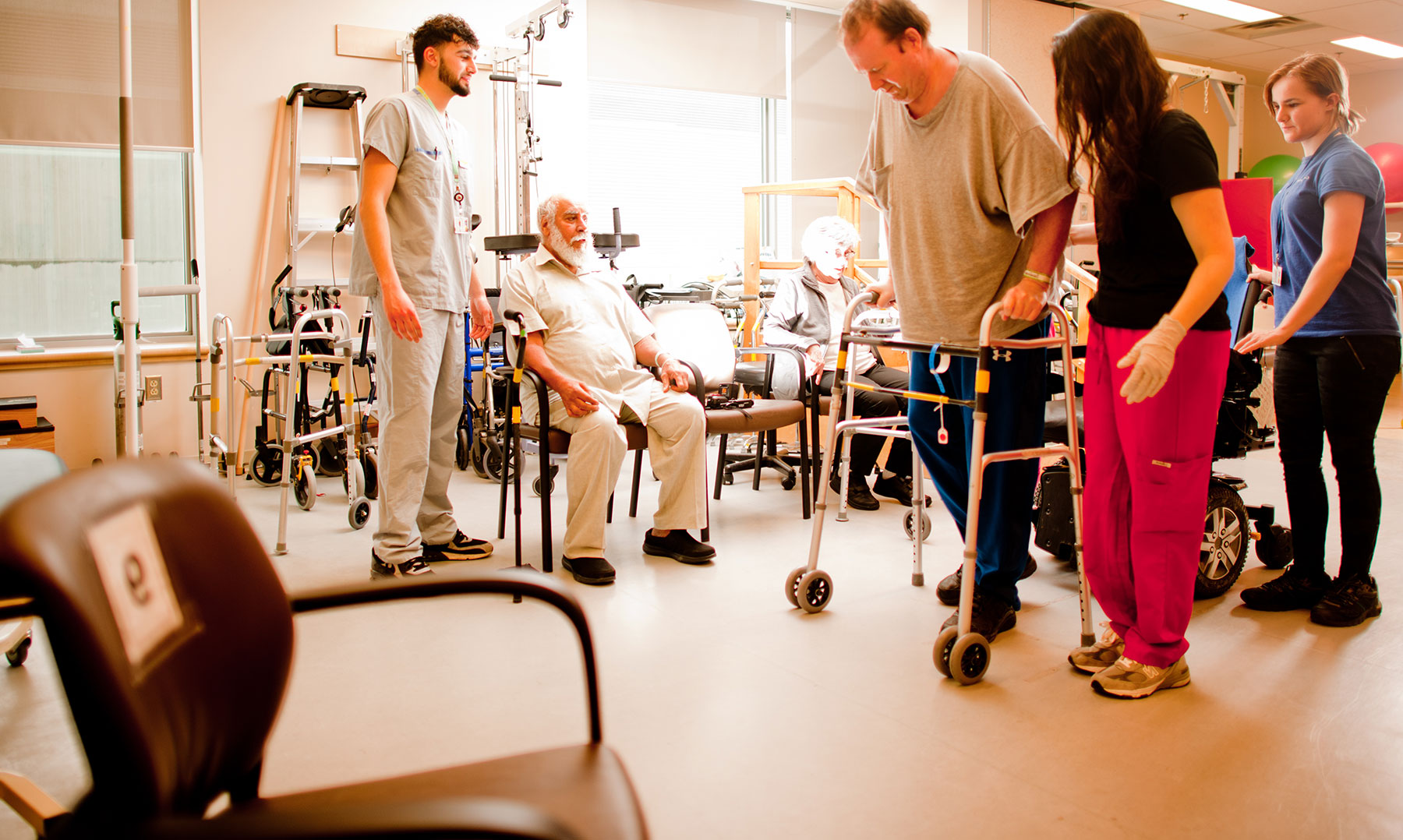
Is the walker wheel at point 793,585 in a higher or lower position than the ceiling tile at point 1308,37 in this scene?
lower

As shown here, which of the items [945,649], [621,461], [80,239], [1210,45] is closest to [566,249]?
[621,461]

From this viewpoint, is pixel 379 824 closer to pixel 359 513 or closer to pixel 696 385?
pixel 696 385

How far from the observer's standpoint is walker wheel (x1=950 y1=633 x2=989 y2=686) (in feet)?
7.14

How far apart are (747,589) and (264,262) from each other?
3.79m

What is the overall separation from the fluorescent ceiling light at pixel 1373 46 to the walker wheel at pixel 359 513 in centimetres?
966

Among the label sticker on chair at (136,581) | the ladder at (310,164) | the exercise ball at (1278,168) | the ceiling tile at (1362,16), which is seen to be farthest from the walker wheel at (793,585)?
the exercise ball at (1278,168)

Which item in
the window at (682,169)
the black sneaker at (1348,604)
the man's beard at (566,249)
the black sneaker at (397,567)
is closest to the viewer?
the black sneaker at (1348,604)

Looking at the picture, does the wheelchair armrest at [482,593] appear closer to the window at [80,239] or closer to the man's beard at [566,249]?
the man's beard at [566,249]

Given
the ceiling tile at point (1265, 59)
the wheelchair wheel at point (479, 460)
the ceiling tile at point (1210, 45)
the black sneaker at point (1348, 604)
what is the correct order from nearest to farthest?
the black sneaker at point (1348, 604) < the wheelchair wheel at point (479, 460) < the ceiling tile at point (1210, 45) < the ceiling tile at point (1265, 59)

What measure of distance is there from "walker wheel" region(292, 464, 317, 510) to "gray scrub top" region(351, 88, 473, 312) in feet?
4.29

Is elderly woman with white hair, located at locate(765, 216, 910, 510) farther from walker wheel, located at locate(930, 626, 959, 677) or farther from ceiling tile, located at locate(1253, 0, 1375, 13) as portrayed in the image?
ceiling tile, located at locate(1253, 0, 1375, 13)

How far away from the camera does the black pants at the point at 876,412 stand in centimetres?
412

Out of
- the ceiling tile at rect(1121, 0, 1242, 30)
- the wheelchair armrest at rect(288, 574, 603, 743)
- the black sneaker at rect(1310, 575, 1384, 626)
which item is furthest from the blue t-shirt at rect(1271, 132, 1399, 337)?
the ceiling tile at rect(1121, 0, 1242, 30)

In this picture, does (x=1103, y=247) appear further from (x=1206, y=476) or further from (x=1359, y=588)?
(x=1359, y=588)
